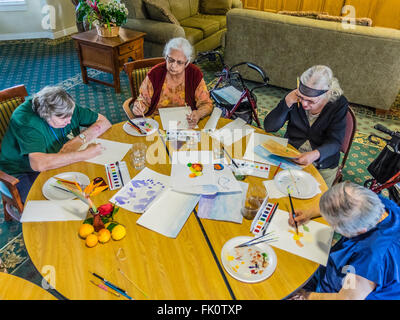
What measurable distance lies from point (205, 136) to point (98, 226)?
0.95 m

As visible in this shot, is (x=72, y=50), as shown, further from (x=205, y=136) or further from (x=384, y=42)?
(x=384, y=42)

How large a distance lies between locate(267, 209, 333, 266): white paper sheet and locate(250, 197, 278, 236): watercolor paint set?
0.02 metres

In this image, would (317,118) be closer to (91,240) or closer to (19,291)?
(91,240)

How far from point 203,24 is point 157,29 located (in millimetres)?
1133

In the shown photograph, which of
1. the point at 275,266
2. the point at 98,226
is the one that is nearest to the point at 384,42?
the point at 275,266

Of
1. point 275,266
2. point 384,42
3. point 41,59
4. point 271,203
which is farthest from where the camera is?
point 41,59

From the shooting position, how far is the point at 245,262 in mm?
1286

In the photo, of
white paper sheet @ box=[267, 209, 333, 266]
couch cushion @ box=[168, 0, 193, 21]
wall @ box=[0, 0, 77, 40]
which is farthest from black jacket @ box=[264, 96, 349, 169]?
wall @ box=[0, 0, 77, 40]

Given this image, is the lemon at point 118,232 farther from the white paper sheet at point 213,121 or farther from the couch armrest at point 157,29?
the couch armrest at point 157,29

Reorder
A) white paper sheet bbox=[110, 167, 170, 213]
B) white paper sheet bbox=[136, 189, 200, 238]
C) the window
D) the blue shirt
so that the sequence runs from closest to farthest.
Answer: the blue shirt, white paper sheet bbox=[136, 189, 200, 238], white paper sheet bbox=[110, 167, 170, 213], the window

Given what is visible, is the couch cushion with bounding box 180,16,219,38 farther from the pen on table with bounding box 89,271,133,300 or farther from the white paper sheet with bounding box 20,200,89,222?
the pen on table with bounding box 89,271,133,300

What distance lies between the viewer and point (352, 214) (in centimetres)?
115

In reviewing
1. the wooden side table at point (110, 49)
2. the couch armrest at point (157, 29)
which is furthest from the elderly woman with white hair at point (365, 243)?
the couch armrest at point (157, 29)

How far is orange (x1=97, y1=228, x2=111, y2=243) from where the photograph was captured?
132 centimetres
